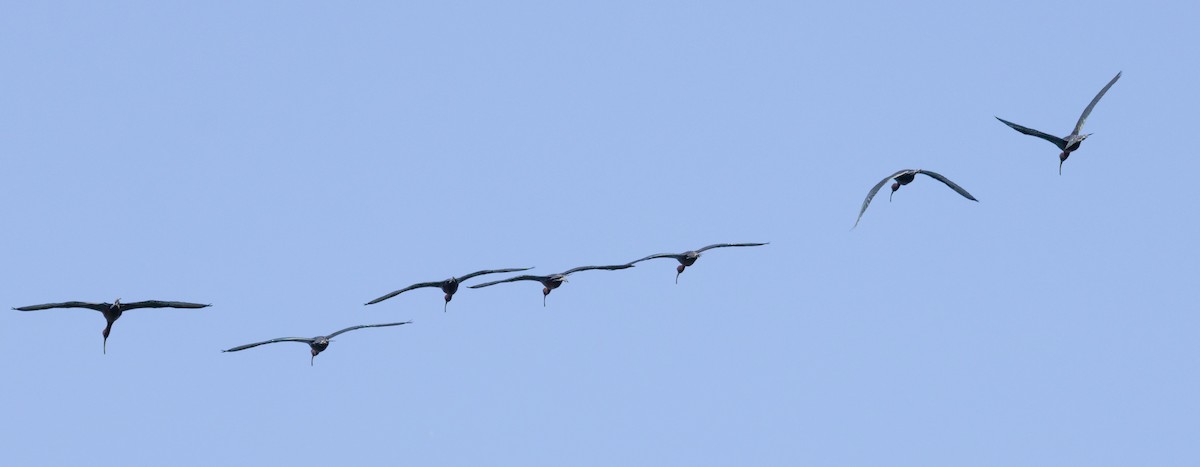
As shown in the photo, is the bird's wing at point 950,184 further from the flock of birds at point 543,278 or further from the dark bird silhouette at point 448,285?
the dark bird silhouette at point 448,285

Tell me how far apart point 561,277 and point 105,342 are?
17.7 m

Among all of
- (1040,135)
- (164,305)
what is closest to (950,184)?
(1040,135)

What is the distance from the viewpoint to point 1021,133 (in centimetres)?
6122

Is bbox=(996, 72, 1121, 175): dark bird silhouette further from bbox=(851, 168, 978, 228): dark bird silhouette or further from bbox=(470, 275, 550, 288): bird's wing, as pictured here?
bbox=(470, 275, 550, 288): bird's wing

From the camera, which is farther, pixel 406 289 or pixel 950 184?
pixel 406 289

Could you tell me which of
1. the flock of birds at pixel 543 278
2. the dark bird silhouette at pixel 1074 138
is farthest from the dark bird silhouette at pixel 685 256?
the dark bird silhouette at pixel 1074 138

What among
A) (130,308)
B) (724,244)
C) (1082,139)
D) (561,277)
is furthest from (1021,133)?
(130,308)

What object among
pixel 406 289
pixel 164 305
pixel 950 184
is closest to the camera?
pixel 950 184

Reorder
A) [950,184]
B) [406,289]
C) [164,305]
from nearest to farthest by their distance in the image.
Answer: [950,184] → [164,305] → [406,289]

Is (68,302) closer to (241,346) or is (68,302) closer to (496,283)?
(241,346)

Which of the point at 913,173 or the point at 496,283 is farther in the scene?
the point at 496,283

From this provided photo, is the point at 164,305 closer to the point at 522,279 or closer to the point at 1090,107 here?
the point at 522,279

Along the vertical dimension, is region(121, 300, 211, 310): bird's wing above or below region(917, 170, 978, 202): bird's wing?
above

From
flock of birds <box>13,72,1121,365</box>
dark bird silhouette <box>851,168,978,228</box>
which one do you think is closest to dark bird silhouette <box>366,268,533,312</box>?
flock of birds <box>13,72,1121,365</box>
